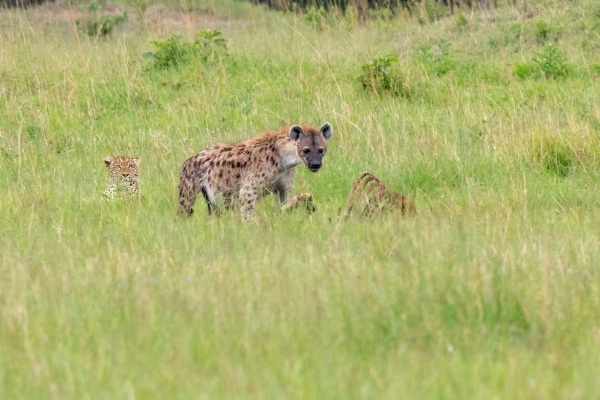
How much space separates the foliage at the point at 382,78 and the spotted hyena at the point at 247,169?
3.27m

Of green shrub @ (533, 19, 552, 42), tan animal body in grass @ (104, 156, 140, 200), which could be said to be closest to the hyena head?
tan animal body in grass @ (104, 156, 140, 200)

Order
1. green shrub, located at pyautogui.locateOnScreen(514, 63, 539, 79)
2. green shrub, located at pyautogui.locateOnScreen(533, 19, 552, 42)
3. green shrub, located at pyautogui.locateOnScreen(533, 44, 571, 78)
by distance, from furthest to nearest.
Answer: green shrub, located at pyautogui.locateOnScreen(533, 19, 552, 42) → green shrub, located at pyautogui.locateOnScreen(514, 63, 539, 79) → green shrub, located at pyautogui.locateOnScreen(533, 44, 571, 78)

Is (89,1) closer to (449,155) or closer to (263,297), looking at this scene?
(449,155)

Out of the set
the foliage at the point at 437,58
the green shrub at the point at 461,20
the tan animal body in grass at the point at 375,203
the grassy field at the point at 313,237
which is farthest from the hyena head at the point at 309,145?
the green shrub at the point at 461,20

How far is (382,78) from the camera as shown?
35.1 feet

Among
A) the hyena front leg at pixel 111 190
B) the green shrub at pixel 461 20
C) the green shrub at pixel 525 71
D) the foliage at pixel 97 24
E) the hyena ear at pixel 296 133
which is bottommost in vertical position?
the hyena front leg at pixel 111 190

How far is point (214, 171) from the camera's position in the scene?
744cm

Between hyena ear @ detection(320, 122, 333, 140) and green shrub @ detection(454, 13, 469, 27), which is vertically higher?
green shrub @ detection(454, 13, 469, 27)

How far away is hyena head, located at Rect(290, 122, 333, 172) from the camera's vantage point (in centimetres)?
740

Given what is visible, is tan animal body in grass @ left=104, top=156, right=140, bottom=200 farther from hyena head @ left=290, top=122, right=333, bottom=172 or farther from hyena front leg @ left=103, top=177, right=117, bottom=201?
hyena head @ left=290, top=122, right=333, bottom=172

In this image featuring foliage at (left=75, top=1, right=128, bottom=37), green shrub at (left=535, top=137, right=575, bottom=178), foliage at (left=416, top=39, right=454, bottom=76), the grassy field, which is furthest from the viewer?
foliage at (left=75, top=1, right=128, bottom=37)

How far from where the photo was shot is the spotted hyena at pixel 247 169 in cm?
741

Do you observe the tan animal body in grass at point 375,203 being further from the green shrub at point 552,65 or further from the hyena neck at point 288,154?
the green shrub at point 552,65

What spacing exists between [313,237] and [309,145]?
175cm
